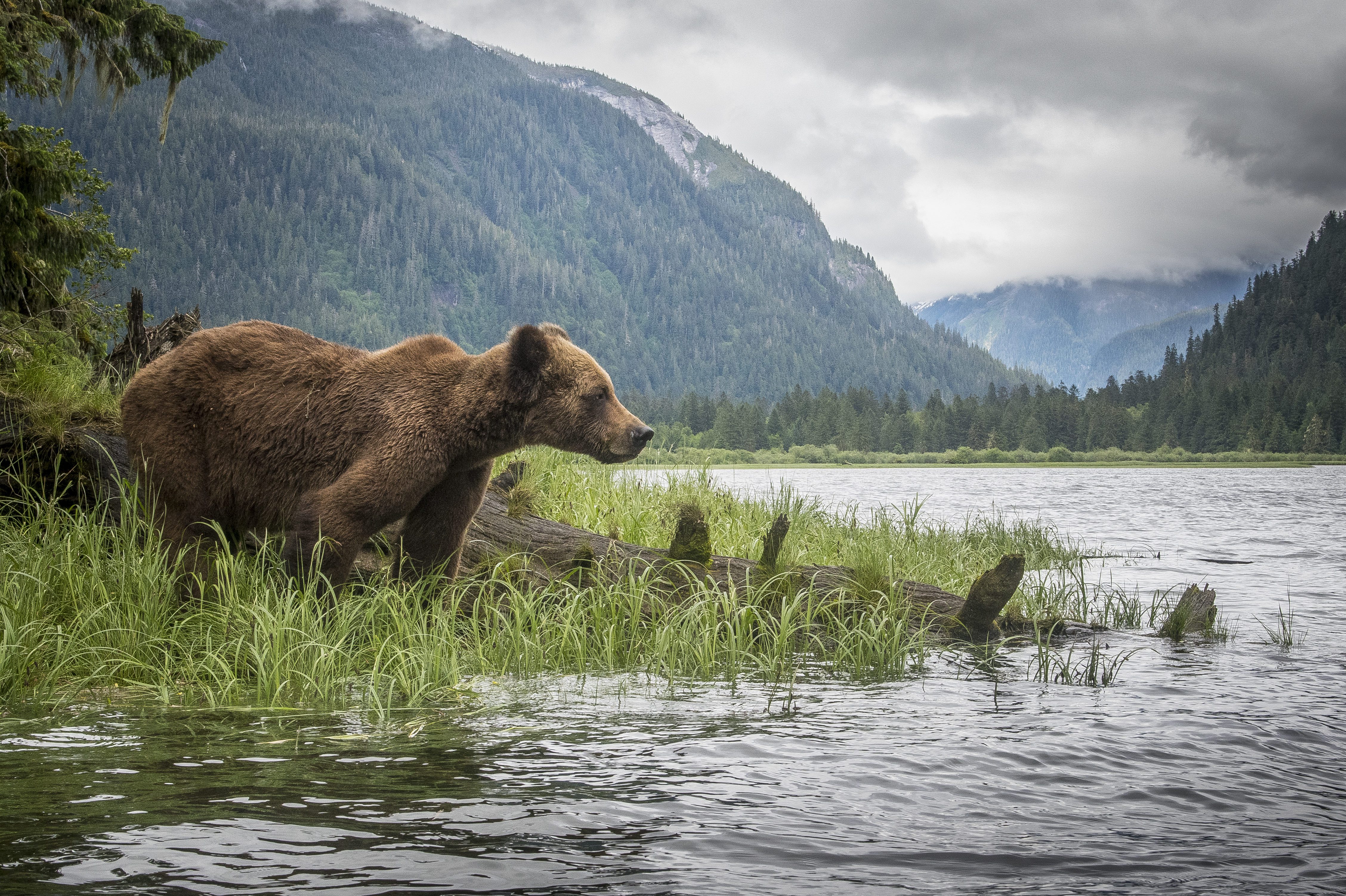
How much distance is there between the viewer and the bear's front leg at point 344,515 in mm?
6062

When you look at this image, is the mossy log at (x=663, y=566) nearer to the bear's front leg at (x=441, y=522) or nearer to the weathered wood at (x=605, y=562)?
the weathered wood at (x=605, y=562)

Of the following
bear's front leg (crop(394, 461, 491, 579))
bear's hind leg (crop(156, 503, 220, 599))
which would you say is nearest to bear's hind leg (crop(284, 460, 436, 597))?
bear's front leg (crop(394, 461, 491, 579))

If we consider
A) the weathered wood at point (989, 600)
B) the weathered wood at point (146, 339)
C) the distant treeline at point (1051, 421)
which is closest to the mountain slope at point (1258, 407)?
the distant treeline at point (1051, 421)

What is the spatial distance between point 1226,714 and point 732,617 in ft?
12.1

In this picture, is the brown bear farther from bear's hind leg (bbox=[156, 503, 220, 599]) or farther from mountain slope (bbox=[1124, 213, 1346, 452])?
mountain slope (bbox=[1124, 213, 1346, 452])

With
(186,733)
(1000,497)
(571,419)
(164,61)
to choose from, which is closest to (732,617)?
(571,419)

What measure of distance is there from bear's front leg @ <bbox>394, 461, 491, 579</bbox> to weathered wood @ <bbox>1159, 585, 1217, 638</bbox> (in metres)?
7.53

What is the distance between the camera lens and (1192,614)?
32.8 feet

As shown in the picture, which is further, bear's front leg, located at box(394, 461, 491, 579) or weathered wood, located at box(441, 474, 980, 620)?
weathered wood, located at box(441, 474, 980, 620)

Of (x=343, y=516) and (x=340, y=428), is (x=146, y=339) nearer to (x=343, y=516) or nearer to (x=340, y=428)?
(x=340, y=428)

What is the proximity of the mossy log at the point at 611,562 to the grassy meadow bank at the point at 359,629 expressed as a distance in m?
0.16

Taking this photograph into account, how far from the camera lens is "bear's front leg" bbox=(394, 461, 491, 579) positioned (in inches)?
270

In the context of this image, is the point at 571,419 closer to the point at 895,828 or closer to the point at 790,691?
the point at 790,691

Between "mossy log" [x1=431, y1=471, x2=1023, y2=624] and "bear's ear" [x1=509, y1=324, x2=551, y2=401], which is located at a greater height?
"bear's ear" [x1=509, y1=324, x2=551, y2=401]
